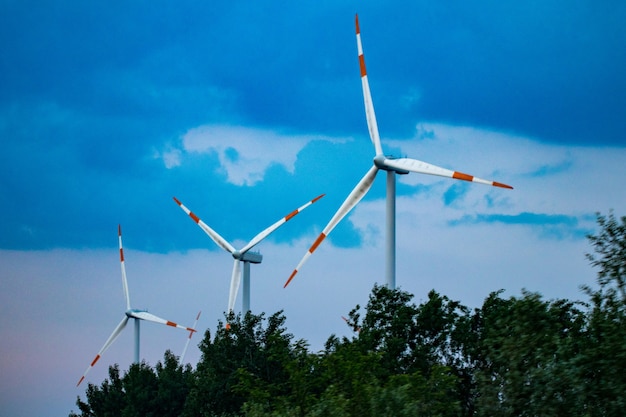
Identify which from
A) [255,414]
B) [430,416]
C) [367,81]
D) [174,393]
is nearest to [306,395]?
[255,414]

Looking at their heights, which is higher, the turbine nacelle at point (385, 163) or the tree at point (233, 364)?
the turbine nacelle at point (385, 163)

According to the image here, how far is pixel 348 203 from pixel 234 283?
1195 inches

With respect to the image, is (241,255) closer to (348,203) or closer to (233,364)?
(233,364)

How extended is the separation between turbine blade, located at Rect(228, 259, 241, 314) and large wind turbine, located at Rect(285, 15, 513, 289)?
1091 inches

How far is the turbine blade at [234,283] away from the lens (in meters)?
90.7

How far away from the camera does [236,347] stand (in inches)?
3066

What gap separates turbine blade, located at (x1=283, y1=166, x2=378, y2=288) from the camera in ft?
204

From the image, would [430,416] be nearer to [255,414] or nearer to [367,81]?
[255,414]

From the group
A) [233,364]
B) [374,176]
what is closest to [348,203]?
[374,176]

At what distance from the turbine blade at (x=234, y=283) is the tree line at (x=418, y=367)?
7.92 m

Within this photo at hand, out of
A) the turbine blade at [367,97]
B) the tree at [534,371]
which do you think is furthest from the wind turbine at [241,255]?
the tree at [534,371]

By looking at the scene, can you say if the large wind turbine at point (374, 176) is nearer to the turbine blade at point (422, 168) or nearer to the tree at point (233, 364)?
the turbine blade at point (422, 168)

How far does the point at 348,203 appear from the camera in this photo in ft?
209

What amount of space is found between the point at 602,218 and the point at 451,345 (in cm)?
3454
